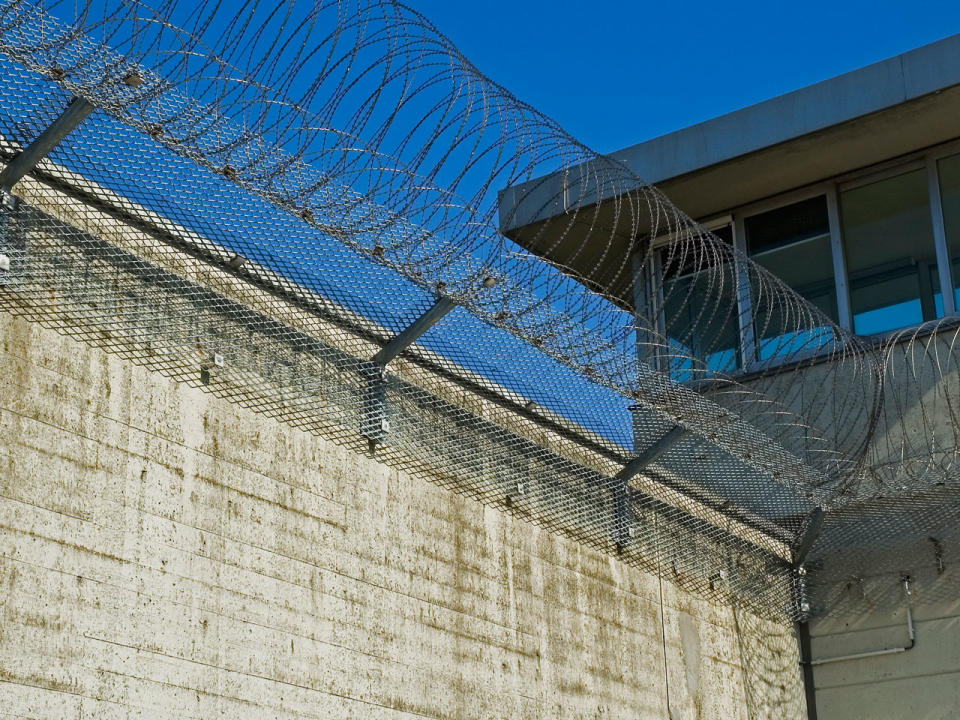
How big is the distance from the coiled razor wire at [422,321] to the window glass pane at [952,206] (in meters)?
0.63

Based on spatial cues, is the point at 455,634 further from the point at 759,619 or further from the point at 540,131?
the point at 759,619

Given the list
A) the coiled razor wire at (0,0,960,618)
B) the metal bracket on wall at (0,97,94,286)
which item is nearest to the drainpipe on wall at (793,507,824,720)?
the coiled razor wire at (0,0,960,618)

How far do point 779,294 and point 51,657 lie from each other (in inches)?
201

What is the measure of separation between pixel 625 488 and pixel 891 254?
3148 mm

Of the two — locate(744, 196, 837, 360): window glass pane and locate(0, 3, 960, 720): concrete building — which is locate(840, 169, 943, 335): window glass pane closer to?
locate(744, 196, 837, 360): window glass pane

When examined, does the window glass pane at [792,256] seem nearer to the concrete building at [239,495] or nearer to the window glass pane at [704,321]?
the window glass pane at [704,321]

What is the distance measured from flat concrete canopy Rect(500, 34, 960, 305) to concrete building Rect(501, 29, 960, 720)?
0.01 metres

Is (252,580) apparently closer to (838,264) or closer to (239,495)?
(239,495)

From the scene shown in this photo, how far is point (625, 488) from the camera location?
733 centimetres

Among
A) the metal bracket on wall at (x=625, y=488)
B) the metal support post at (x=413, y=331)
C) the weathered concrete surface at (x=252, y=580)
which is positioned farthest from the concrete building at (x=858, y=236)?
the metal support post at (x=413, y=331)

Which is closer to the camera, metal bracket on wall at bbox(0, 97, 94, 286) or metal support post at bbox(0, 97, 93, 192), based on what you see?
metal support post at bbox(0, 97, 93, 192)

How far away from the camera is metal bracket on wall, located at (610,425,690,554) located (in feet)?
23.8

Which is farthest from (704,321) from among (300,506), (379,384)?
(300,506)

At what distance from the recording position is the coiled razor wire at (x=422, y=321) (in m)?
4.63
